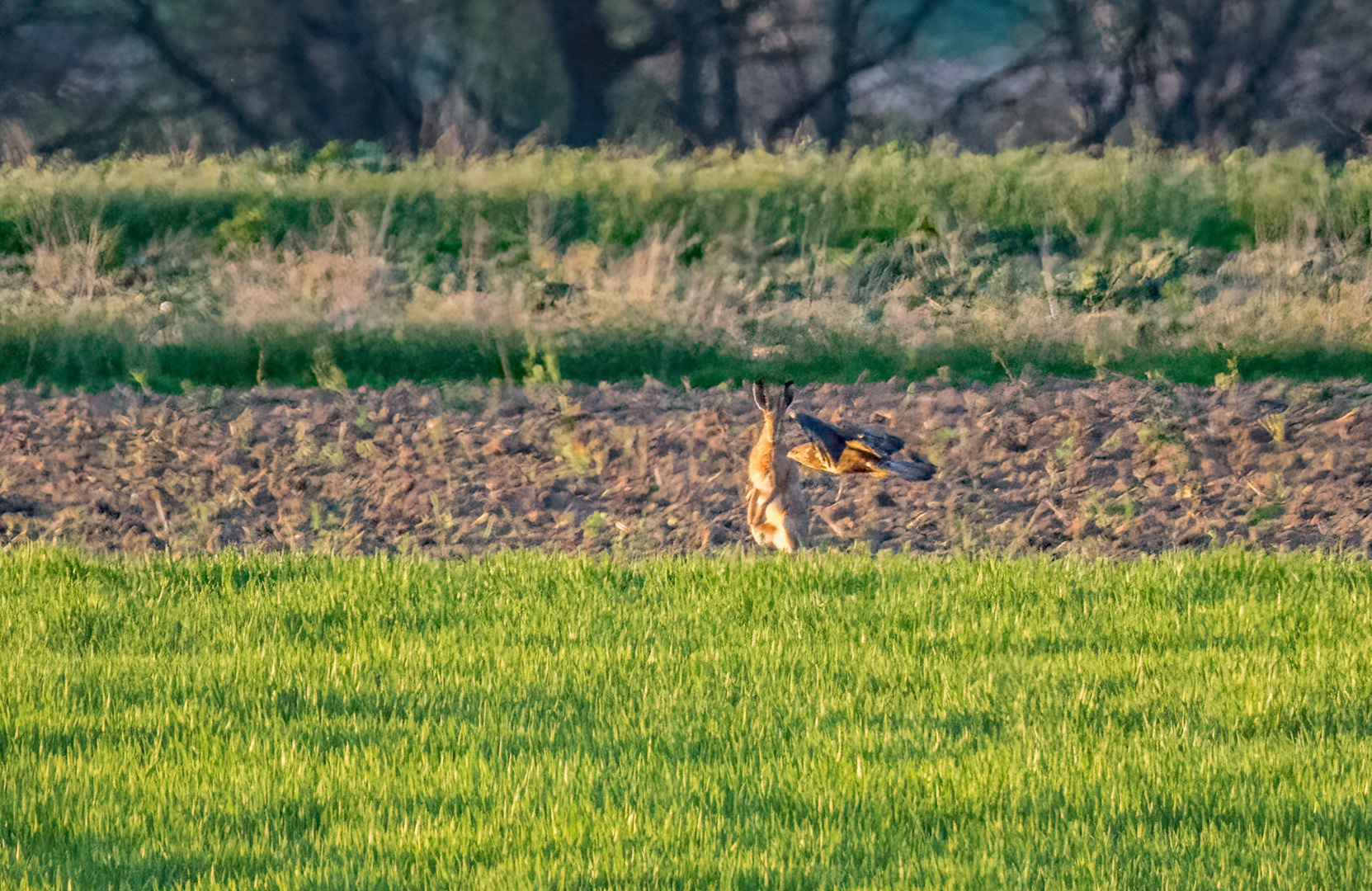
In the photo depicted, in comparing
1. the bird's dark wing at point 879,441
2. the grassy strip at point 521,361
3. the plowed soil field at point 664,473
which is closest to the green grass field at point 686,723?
the bird's dark wing at point 879,441

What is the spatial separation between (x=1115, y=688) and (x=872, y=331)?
7277 mm

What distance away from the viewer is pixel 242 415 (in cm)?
887

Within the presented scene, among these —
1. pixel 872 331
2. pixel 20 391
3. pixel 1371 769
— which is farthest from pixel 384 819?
pixel 872 331

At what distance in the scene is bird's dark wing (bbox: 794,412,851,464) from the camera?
21.4 ft

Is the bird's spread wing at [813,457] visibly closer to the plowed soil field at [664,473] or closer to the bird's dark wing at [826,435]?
the bird's dark wing at [826,435]

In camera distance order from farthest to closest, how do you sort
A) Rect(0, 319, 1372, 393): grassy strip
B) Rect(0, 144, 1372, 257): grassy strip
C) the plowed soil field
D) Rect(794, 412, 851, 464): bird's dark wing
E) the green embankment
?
Rect(0, 144, 1372, 257): grassy strip, the green embankment, Rect(0, 319, 1372, 393): grassy strip, the plowed soil field, Rect(794, 412, 851, 464): bird's dark wing

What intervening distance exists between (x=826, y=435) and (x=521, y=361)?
4973mm

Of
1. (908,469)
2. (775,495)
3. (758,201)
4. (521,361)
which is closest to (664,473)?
(775,495)

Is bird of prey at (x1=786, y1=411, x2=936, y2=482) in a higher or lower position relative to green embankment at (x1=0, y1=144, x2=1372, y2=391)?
lower

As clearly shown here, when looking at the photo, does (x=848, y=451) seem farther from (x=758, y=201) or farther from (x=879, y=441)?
(x=758, y=201)

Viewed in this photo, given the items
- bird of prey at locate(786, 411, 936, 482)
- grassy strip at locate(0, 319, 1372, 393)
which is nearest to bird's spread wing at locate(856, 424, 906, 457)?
bird of prey at locate(786, 411, 936, 482)

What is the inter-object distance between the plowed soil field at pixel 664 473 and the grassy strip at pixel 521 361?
5.15ft

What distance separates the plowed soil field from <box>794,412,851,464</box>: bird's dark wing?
0.57 metres

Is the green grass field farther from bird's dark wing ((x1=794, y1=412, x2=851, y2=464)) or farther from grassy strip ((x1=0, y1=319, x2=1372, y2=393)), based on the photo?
grassy strip ((x1=0, y1=319, x2=1372, y2=393))
